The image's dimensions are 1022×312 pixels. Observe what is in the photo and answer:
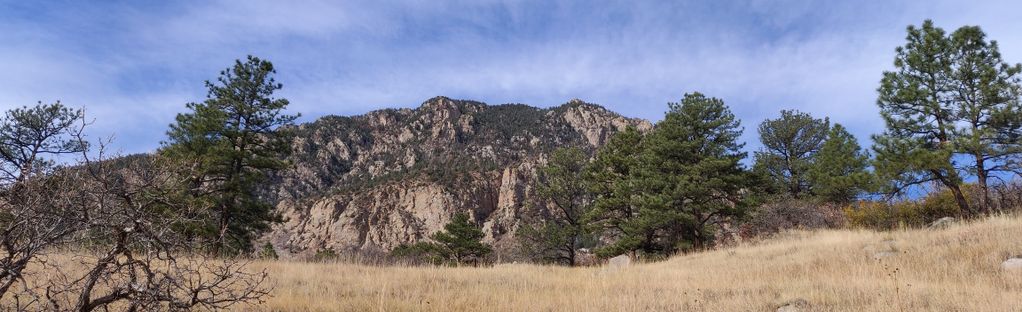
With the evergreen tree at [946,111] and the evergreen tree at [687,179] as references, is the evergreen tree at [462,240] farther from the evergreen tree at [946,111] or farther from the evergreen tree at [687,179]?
the evergreen tree at [946,111]

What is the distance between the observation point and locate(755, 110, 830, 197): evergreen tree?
106 ft

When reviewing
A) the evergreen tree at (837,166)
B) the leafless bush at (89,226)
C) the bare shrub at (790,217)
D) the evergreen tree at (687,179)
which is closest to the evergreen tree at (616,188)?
the evergreen tree at (687,179)

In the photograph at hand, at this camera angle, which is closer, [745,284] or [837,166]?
[745,284]

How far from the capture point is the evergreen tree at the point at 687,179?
22.3 metres

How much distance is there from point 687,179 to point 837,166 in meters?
11.6

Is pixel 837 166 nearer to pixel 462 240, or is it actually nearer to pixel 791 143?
pixel 791 143

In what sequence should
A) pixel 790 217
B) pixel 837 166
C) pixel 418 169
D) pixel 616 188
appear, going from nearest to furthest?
pixel 790 217, pixel 616 188, pixel 837 166, pixel 418 169

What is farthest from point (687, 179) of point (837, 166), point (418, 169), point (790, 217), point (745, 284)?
point (418, 169)

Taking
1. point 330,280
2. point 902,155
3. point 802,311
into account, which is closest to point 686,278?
point 802,311

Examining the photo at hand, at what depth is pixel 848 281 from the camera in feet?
25.2

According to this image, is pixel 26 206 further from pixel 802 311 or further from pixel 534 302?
pixel 802 311

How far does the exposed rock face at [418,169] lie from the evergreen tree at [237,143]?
55296 millimetres

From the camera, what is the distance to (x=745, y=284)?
28.1 ft

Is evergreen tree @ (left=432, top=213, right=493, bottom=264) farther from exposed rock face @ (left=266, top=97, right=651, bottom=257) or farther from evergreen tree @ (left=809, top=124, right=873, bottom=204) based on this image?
exposed rock face @ (left=266, top=97, right=651, bottom=257)
